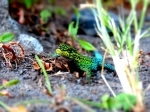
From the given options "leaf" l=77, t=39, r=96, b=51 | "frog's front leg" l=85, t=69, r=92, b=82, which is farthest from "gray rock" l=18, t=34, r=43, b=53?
"leaf" l=77, t=39, r=96, b=51

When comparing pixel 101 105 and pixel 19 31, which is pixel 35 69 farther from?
pixel 19 31

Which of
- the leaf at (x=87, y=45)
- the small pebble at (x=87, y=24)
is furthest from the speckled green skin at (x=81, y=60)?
the small pebble at (x=87, y=24)

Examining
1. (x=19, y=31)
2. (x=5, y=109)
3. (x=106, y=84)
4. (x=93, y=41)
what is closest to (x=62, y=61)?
(x=106, y=84)

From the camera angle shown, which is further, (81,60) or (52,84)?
(81,60)

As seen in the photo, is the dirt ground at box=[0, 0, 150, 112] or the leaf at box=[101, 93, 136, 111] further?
the dirt ground at box=[0, 0, 150, 112]

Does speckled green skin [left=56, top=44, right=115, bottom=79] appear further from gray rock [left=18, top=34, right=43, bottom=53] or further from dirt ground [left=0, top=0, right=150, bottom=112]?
gray rock [left=18, top=34, right=43, bottom=53]

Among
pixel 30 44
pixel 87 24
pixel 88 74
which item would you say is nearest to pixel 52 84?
pixel 88 74

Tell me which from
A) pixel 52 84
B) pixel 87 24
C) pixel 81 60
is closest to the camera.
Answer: pixel 52 84

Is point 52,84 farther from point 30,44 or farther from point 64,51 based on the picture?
point 30,44
